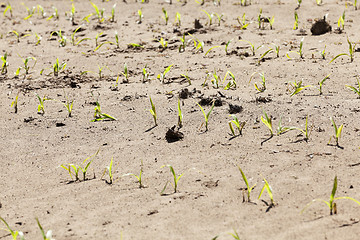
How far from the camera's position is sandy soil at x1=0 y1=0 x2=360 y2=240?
304cm

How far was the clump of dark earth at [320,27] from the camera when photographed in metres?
6.36

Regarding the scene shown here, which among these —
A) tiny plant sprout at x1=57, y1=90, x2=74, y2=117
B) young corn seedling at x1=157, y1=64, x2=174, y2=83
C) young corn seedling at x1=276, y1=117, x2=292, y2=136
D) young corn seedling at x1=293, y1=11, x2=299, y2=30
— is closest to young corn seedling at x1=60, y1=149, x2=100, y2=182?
tiny plant sprout at x1=57, y1=90, x2=74, y2=117

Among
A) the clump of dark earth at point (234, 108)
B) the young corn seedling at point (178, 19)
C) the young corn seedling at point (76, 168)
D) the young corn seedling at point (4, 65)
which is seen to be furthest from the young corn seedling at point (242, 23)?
the young corn seedling at point (76, 168)

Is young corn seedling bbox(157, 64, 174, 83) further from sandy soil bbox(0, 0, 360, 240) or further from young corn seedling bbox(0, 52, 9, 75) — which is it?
young corn seedling bbox(0, 52, 9, 75)

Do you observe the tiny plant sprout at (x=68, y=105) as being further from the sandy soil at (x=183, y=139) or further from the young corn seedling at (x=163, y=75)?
the young corn seedling at (x=163, y=75)

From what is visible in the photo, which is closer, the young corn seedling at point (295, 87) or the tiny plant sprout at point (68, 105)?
the young corn seedling at point (295, 87)

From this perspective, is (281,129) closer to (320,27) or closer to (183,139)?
(183,139)

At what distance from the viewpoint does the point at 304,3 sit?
7.64m

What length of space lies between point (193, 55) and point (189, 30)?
861 millimetres

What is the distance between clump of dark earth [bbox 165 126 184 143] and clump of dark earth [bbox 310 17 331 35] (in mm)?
3008

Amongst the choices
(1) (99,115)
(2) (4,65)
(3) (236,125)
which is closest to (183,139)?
(3) (236,125)

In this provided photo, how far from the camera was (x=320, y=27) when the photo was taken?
20.9ft

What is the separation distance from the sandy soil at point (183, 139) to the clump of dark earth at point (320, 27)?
0.15m

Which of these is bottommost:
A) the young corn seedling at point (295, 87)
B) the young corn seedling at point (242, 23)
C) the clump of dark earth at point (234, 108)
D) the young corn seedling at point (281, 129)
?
the young corn seedling at point (281, 129)
